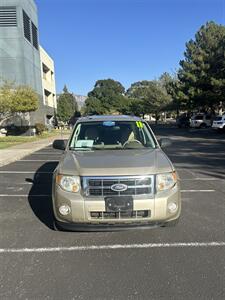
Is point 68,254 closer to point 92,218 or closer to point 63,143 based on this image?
point 92,218

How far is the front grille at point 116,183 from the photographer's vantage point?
14.7 feet

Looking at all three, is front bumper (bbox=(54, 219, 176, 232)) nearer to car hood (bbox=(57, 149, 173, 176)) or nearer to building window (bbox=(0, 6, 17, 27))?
car hood (bbox=(57, 149, 173, 176))

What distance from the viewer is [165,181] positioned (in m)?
4.64

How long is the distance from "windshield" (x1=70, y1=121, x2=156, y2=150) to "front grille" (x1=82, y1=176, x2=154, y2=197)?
1.30 meters

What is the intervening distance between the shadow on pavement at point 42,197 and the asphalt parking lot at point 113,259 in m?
0.02

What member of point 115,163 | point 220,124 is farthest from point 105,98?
point 115,163

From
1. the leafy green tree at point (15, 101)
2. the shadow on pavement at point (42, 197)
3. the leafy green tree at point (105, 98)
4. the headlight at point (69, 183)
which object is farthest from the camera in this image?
the leafy green tree at point (105, 98)

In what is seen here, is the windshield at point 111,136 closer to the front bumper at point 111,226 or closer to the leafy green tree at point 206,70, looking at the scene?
the front bumper at point 111,226

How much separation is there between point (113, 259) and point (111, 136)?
8.01 feet

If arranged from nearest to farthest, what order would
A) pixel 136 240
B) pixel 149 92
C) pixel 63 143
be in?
1. pixel 136 240
2. pixel 63 143
3. pixel 149 92

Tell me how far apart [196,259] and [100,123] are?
2987 millimetres

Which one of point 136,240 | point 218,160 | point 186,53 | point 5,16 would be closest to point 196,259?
point 136,240

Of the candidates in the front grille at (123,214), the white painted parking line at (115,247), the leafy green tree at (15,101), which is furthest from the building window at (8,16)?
the front grille at (123,214)

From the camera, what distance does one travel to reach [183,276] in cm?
373
